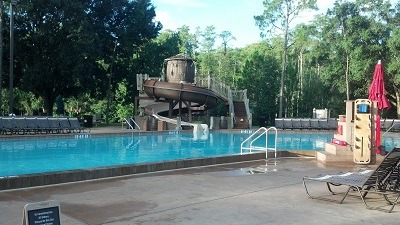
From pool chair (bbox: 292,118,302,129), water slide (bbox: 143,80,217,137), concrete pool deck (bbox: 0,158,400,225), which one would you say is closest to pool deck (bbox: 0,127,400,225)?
concrete pool deck (bbox: 0,158,400,225)

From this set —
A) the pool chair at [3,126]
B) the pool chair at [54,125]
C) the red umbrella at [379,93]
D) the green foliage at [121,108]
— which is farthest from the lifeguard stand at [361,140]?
the green foliage at [121,108]

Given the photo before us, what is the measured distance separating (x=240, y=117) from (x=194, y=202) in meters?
25.5

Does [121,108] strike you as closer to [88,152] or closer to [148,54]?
[148,54]

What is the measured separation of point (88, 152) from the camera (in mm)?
15523

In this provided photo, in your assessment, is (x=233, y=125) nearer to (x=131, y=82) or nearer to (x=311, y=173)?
(x=131, y=82)

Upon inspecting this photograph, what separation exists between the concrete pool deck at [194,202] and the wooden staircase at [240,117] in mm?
22188

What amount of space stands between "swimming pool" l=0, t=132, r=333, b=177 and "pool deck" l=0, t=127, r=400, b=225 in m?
3.93

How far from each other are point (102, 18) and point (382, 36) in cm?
2294

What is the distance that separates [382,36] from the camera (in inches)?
1308

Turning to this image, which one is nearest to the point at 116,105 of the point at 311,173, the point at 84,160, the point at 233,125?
the point at 233,125

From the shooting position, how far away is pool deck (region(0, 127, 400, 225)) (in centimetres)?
495

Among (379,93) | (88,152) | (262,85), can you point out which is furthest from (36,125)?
(262,85)

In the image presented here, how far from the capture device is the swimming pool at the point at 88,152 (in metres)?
12.1

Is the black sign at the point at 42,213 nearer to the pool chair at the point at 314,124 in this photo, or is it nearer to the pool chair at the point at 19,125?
the pool chair at the point at 19,125
